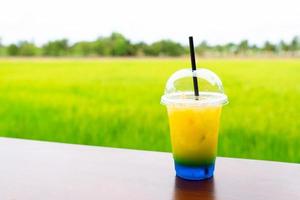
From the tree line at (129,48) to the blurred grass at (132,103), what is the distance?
46 millimetres

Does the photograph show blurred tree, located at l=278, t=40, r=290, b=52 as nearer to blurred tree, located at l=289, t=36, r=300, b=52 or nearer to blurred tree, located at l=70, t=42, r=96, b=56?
blurred tree, located at l=289, t=36, r=300, b=52

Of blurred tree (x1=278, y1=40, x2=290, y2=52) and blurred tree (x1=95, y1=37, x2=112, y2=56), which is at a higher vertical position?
blurred tree (x1=95, y1=37, x2=112, y2=56)

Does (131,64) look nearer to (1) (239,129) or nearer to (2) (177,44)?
(2) (177,44)

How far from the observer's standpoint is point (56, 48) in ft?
7.46

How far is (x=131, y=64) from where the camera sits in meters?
2.14

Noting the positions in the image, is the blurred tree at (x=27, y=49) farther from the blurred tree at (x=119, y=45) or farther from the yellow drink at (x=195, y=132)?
the yellow drink at (x=195, y=132)

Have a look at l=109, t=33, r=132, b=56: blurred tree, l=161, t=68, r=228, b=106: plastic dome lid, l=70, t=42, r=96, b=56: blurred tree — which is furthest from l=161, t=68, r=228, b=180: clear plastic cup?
l=70, t=42, r=96, b=56: blurred tree

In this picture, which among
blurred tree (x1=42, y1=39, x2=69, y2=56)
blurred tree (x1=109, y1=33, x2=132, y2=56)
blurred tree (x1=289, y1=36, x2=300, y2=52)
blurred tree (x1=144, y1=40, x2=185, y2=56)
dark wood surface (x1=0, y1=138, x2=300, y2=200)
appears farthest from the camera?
blurred tree (x1=42, y1=39, x2=69, y2=56)

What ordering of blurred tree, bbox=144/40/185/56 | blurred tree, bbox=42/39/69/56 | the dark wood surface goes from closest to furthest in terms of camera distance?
the dark wood surface → blurred tree, bbox=144/40/185/56 → blurred tree, bbox=42/39/69/56

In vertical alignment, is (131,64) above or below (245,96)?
above

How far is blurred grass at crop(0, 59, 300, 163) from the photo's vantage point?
193 cm

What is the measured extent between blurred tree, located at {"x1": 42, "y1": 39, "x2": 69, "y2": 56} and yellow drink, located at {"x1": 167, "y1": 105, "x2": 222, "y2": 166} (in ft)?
5.34

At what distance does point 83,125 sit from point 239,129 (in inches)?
30.2

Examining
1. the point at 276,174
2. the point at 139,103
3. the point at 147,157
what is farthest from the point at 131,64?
the point at 276,174
